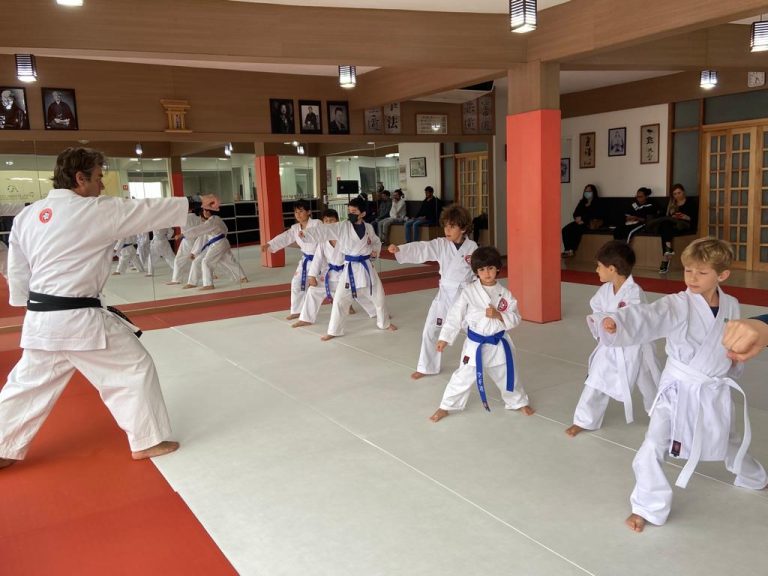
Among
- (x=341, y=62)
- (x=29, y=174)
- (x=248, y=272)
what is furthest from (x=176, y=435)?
(x=248, y=272)

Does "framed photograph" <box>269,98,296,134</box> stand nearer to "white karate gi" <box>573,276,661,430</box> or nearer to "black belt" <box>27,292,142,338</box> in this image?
"black belt" <box>27,292,142,338</box>

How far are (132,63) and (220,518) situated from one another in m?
5.62

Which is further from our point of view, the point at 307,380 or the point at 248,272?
the point at 248,272

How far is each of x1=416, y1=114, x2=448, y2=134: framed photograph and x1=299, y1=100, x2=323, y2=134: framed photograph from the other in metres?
1.55

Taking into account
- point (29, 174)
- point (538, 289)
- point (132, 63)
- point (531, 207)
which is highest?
point (132, 63)

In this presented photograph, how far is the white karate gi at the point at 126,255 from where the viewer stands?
6.81 m

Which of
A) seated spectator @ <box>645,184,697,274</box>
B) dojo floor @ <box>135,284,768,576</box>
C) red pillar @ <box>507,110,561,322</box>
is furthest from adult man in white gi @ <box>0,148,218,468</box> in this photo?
seated spectator @ <box>645,184,697,274</box>

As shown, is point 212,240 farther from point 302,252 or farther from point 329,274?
point 329,274

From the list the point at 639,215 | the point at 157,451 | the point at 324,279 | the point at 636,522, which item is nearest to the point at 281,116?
the point at 324,279

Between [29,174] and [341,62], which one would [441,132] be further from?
[29,174]

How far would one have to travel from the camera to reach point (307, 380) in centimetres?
414

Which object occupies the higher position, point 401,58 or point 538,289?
point 401,58

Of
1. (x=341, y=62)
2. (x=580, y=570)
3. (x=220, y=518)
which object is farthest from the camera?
(x=341, y=62)

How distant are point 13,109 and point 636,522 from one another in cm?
638
